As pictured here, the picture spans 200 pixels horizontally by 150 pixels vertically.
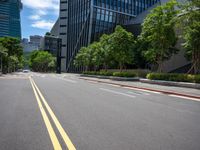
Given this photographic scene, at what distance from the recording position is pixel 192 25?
27469 millimetres

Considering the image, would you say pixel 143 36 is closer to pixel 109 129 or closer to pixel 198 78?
pixel 198 78

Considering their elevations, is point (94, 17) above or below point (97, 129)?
above

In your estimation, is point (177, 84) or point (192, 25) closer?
point (177, 84)

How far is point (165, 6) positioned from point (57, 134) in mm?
32071

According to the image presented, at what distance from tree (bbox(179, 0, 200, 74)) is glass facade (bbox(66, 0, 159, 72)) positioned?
193 feet

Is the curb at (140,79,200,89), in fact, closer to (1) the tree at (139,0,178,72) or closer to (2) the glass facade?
(1) the tree at (139,0,178,72)

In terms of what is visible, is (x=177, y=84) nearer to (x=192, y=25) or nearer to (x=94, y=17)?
(x=192, y=25)

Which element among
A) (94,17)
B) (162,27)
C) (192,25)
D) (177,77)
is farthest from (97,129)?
(94,17)

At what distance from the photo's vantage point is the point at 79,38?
97.6 m

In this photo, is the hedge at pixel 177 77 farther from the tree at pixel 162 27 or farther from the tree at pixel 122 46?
the tree at pixel 122 46

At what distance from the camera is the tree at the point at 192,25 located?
26.8m

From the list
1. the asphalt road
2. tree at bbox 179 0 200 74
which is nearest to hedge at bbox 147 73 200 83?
tree at bbox 179 0 200 74

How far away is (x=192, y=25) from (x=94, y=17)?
2467 inches

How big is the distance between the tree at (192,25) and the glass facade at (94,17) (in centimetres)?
5881
